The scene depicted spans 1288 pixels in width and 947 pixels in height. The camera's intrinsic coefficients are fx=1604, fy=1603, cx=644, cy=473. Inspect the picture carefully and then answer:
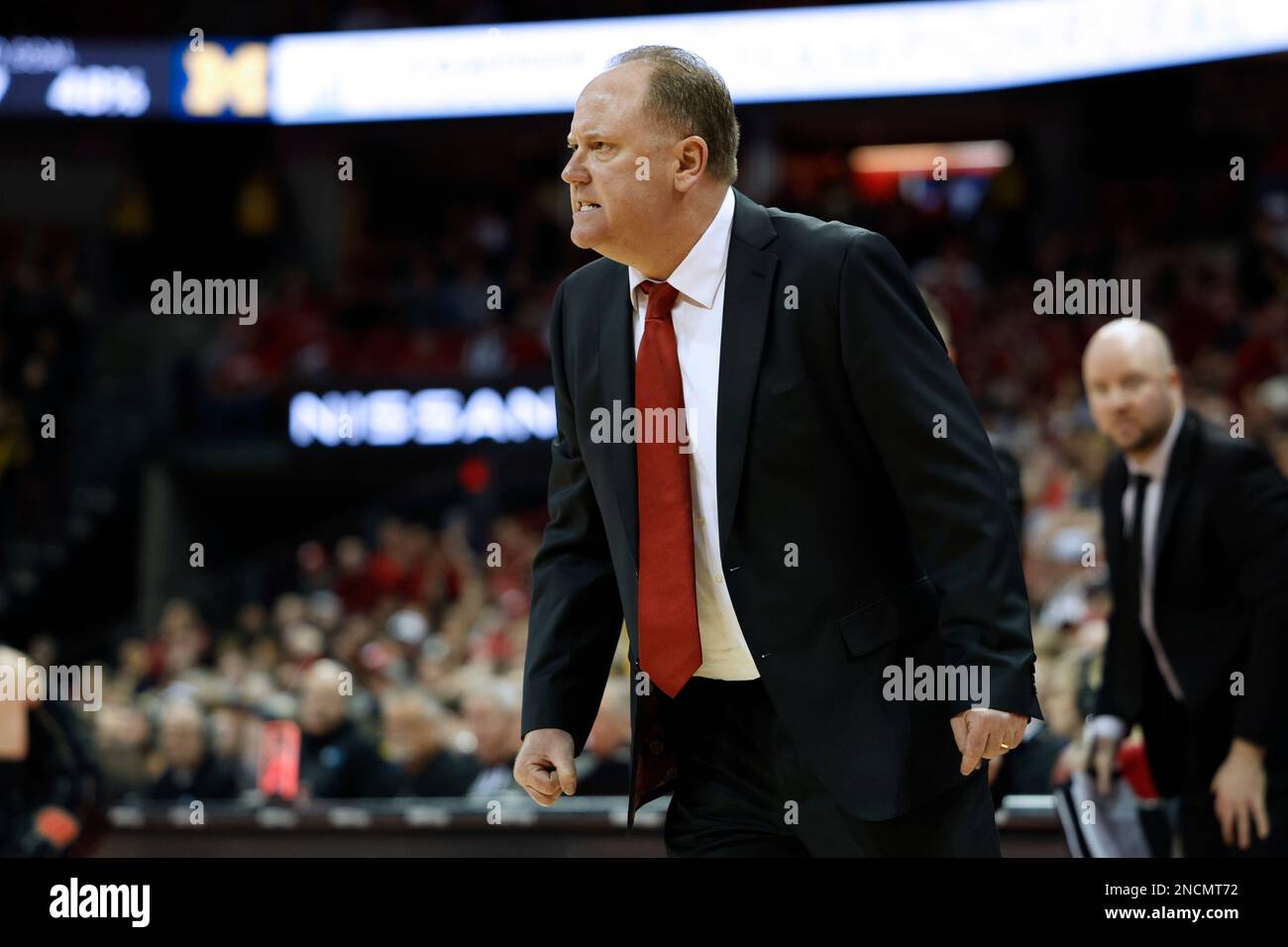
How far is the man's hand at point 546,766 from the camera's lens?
257cm

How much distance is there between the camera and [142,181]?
58.5 feet

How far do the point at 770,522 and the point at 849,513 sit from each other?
12cm

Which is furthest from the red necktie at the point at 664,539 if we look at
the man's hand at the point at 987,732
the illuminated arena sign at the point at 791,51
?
the illuminated arena sign at the point at 791,51

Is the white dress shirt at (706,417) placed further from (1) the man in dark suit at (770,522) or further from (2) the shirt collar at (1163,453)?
(2) the shirt collar at (1163,453)

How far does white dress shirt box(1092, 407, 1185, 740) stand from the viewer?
3975 millimetres

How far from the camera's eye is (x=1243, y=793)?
371 centimetres

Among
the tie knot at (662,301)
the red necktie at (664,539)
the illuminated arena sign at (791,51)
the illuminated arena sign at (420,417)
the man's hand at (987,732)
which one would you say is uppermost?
the illuminated arena sign at (791,51)

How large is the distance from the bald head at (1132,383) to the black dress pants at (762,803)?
1.71m

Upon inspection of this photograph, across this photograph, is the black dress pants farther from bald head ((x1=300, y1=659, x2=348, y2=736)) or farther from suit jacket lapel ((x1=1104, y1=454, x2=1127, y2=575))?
bald head ((x1=300, y1=659, x2=348, y2=736))

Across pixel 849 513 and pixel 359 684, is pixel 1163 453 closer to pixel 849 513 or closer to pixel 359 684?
pixel 849 513

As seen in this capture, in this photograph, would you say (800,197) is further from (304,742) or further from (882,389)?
(882,389)

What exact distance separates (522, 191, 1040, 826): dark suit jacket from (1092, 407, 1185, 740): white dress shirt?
1.68 metres
